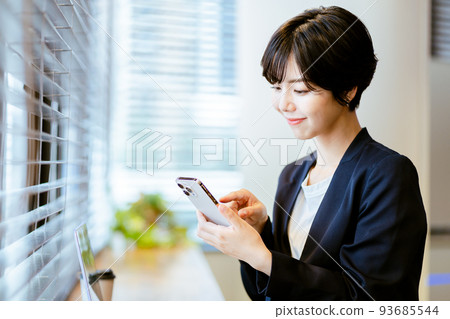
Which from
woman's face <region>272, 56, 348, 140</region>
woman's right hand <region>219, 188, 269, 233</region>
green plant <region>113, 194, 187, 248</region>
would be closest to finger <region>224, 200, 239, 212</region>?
woman's right hand <region>219, 188, 269, 233</region>

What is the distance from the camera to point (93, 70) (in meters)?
0.56

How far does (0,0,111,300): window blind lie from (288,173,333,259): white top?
0.28 m

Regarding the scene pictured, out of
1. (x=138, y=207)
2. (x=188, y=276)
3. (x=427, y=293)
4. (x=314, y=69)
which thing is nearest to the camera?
(x=314, y=69)

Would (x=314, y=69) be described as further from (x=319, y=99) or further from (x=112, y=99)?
(x=112, y=99)

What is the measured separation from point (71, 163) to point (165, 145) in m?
0.13

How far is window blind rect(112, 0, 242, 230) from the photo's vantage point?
0.51 m

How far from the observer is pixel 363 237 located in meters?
0.46

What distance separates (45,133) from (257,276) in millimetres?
308

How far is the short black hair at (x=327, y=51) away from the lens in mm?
438

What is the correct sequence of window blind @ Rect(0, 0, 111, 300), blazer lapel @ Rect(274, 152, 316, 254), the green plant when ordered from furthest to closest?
1. the green plant
2. blazer lapel @ Rect(274, 152, 316, 254)
3. window blind @ Rect(0, 0, 111, 300)

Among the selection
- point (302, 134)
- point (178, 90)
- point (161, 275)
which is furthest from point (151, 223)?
point (302, 134)

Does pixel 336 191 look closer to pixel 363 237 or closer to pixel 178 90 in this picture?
pixel 363 237

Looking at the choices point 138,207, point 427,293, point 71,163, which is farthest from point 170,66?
point 138,207

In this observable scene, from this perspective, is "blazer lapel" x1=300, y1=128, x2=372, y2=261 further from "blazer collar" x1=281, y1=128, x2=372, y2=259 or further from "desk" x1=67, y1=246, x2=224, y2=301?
"desk" x1=67, y1=246, x2=224, y2=301
